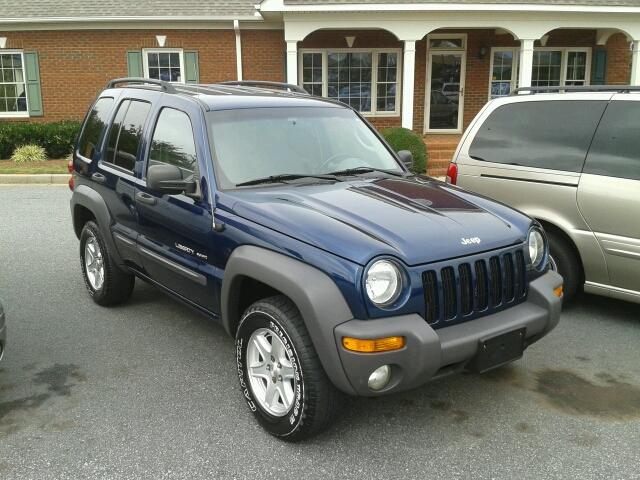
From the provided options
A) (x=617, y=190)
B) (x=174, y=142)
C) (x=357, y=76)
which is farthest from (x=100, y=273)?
(x=357, y=76)

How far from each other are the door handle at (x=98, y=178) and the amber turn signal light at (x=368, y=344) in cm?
302

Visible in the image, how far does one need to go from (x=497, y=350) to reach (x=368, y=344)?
806mm

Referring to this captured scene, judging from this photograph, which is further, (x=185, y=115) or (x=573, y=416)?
(x=185, y=115)

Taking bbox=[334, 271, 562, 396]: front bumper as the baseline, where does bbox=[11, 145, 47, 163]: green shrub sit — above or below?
below

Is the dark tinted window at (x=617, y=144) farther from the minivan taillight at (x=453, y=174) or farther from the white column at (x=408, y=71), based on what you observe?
the white column at (x=408, y=71)

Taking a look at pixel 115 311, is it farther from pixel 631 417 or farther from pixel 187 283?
pixel 631 417

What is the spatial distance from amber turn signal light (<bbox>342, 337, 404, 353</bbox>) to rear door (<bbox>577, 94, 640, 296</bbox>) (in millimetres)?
2720

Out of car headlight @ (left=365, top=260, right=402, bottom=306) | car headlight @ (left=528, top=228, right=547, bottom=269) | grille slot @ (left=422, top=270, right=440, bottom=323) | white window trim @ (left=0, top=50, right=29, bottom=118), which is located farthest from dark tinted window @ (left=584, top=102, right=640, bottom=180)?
white window trim @ (left=0, top=50, right=29, bottom=118)

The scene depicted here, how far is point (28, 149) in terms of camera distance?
15.6m

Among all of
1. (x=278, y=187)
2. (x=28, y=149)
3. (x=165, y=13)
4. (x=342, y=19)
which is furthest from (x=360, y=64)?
(x=278, y=187)

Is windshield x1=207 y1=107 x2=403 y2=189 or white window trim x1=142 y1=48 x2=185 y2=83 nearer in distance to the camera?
windshield x1=207 y1=107 x2=403 y2=189

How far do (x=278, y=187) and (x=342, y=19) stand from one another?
473 inches

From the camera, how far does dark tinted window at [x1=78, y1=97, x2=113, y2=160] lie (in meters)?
5.46

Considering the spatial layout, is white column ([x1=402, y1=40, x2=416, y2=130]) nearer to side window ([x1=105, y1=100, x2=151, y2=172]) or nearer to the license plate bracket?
side window ([x1=105, y1=100, x2=151, y2=172])
